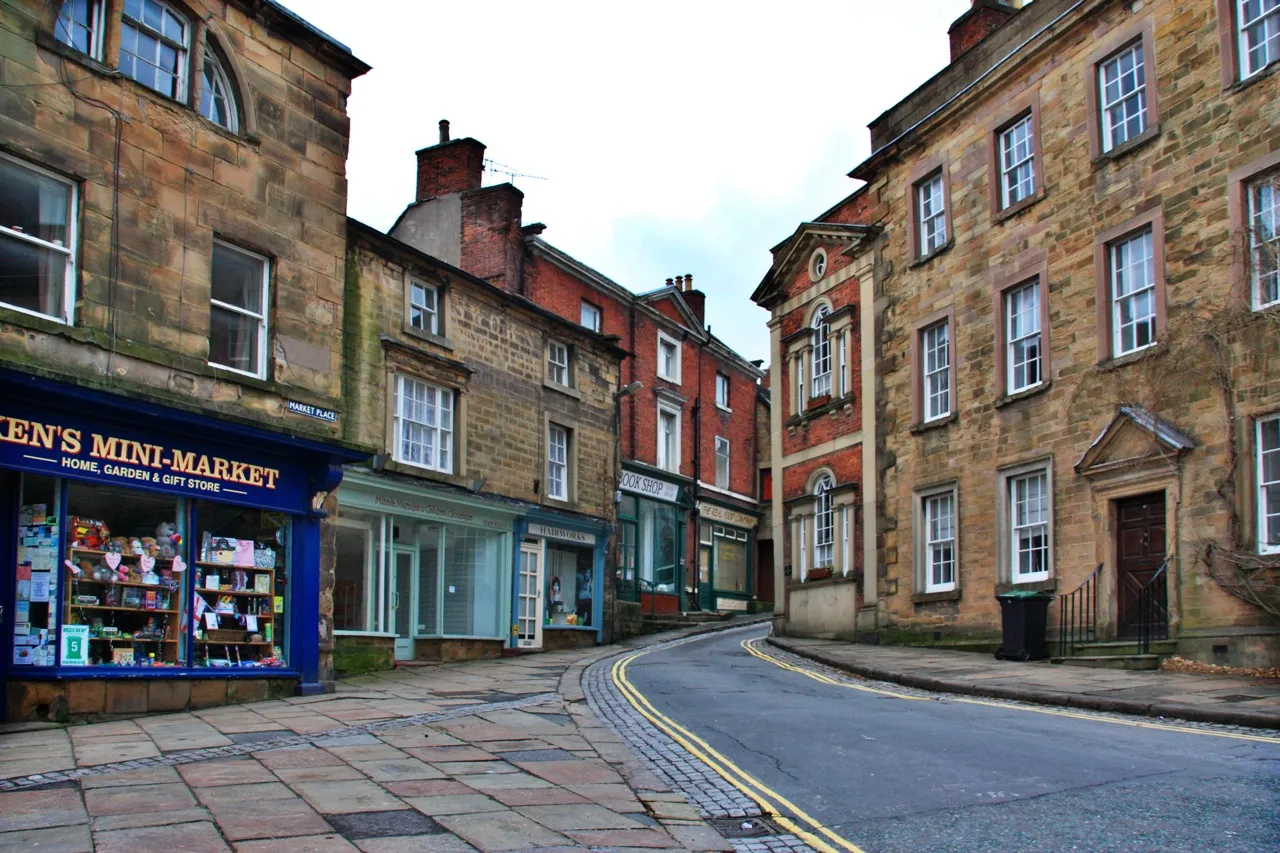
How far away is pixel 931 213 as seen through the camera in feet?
74.3

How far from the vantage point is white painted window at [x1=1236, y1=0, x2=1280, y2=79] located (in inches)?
603

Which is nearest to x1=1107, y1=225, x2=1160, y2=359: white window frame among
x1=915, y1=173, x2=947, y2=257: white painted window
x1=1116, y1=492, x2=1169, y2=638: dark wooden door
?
x1=1116, y1=492, x2=1169, y2=638: dark wooden door

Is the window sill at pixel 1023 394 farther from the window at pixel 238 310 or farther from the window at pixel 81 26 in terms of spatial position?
the window at pixel 81 26

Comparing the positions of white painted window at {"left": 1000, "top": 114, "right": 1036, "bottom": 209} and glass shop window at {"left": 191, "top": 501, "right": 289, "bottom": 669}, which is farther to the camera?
white painted window at {"left": 1000, "top": 114, "right": 1036, "bottom": 209}

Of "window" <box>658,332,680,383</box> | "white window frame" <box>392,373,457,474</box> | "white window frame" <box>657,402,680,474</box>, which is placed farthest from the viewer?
"window" <box>658,332,680,383</box>

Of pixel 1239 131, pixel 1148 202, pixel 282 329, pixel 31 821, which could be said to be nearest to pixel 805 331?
pixel 1148 202

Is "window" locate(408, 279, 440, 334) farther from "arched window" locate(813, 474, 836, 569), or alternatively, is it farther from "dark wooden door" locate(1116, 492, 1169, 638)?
"dark wooden door" locate(1116, 492, 1169, 638)

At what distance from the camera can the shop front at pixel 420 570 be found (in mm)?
19344

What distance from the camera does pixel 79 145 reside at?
1264 cm

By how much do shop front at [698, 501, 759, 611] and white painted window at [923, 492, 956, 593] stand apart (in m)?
16.0

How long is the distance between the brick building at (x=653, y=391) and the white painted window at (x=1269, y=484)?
14513 millimetres

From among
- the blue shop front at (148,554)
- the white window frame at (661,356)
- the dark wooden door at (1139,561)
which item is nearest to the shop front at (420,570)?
the blue shop front at (148,554)

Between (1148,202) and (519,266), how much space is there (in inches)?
652

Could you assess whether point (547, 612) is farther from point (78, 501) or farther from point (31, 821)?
point (31, 821)
